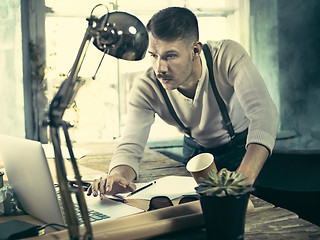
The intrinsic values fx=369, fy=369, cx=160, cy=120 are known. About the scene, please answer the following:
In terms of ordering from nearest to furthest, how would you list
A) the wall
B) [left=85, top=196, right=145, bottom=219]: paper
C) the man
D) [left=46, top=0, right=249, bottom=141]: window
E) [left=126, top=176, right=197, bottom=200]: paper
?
1. [left=85, top=196, right=145, bottom=219]: paper
2. [left=126, top=176, right=197, bottom=200]: paper
3. the man
4. [left=46, top=0, right=249, bottom=141]: window
5. the wall

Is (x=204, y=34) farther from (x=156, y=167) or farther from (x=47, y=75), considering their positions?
(x=156, y=167)

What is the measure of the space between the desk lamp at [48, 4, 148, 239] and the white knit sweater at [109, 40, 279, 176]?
2.29 feet

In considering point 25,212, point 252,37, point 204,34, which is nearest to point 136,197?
point 25,212

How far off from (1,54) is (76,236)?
253 cm

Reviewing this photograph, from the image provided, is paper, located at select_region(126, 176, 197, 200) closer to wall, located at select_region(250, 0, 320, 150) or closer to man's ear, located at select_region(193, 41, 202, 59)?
man's ear, located at select_region(193, 41, 202, 59)

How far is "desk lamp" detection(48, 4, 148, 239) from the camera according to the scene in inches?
22.5

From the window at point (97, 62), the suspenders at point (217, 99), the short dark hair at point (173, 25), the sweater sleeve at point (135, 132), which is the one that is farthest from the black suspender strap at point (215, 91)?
the window at point (97, 62)

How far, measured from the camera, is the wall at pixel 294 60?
3578 millimetres

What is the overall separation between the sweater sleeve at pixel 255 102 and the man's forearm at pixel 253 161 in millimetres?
22

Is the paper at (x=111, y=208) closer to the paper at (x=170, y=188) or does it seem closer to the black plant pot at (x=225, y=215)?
the paper at (x=170, y=188)

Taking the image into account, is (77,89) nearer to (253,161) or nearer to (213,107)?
(253,161)

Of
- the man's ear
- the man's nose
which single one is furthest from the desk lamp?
the man's ear

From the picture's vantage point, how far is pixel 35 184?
0.86 m

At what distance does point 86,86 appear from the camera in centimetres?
337
